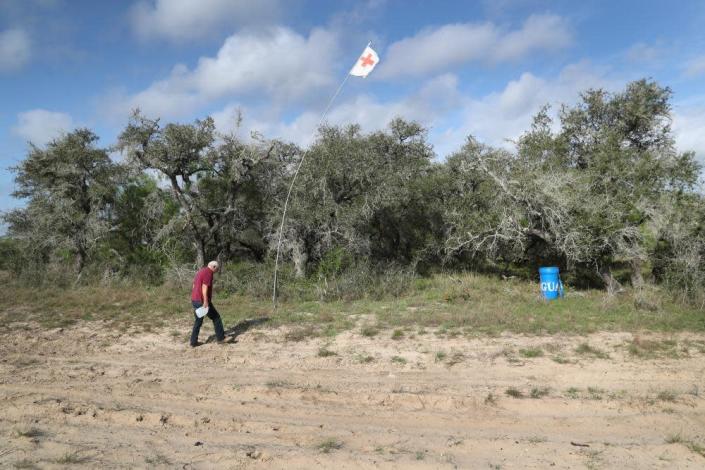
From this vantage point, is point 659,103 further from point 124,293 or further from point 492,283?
point 124,293

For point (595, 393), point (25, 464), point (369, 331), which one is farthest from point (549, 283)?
point (25, 464)

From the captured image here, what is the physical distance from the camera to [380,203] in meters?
15.2

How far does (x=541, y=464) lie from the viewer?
4.52 metres

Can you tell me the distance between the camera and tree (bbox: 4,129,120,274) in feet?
52.1

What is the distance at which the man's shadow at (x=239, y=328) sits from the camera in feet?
30.1

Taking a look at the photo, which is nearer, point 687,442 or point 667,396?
point 687,442

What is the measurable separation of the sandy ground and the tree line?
524 centimetres

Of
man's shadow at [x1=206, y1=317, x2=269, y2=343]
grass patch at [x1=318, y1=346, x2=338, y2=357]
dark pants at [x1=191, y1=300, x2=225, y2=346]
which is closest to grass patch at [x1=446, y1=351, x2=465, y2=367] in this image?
grass patch at [x1=318, y1=346, x2=338, y2=357]

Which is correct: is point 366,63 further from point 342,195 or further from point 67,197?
point 67,197

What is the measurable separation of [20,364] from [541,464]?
759cm

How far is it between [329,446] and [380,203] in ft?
35.5

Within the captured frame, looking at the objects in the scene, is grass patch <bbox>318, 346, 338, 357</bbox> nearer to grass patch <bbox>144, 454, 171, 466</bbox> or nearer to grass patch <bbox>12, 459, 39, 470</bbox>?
grass patch <bbox>144, 454, 171, 466</bbox>

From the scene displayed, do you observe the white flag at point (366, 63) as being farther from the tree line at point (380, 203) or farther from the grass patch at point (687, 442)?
the grass patch at point (687, 442)

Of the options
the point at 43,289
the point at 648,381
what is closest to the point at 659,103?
the point at 648,381
